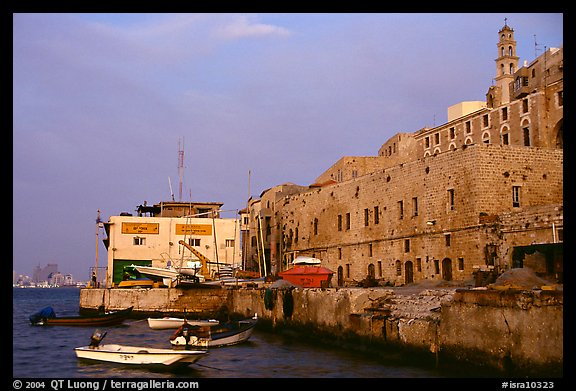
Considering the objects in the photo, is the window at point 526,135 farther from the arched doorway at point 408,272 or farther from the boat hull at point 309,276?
the boat hull at point 309,276

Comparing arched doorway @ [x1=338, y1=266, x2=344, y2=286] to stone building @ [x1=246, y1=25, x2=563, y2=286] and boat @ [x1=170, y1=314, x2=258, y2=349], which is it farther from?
boat @ [x1=170, y1=314, x2=258, y2=349]

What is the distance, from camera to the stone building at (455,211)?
27.2 metres

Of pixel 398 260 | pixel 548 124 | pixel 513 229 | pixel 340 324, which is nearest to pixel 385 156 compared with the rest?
pixel 548 124

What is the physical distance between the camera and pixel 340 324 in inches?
864

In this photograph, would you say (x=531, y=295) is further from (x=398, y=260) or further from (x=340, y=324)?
(x=398, y=260)

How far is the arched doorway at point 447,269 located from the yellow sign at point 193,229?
23.0m

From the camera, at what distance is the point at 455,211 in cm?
3041

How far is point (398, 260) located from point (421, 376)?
63.4 feet

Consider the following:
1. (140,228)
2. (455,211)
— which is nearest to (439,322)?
(455,211)

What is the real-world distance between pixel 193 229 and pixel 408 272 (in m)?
20.8

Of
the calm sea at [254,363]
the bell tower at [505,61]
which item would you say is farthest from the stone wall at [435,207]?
the bell tower at [505,61]
